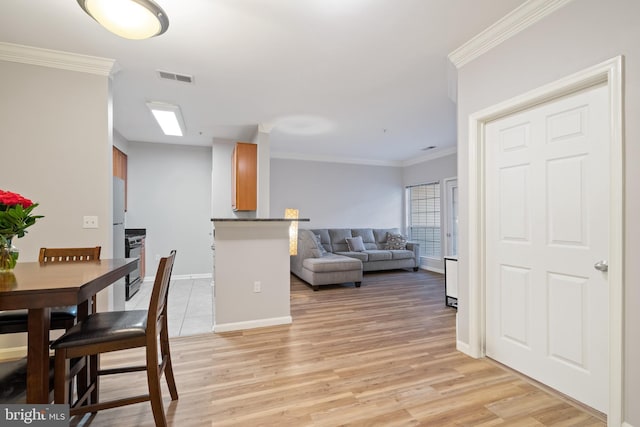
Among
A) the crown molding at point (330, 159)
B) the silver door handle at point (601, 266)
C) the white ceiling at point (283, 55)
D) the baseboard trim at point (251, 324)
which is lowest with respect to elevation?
the baseboard trim at point (251, 324)

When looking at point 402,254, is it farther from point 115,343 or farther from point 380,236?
point 115,343

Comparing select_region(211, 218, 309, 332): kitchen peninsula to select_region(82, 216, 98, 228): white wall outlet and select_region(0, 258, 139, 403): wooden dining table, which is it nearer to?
select_region(82, 216, 98, 228): white wall outlet

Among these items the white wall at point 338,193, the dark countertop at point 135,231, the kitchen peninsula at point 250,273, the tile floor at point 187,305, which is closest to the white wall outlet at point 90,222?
the kitchen peninsula at point 250,273

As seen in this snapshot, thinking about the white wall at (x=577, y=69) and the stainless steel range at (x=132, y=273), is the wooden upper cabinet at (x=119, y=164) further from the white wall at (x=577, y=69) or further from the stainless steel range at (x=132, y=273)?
the white wall at (x=577, y=69)

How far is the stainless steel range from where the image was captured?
4210 millimetres

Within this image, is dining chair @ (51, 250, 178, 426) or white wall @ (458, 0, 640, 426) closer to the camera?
dining chair @ (51, 250, 178, 426)

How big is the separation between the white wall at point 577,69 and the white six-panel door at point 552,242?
16 centimetres

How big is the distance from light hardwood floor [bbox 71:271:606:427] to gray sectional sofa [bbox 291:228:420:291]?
161 cm

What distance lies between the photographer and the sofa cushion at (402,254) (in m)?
6.27

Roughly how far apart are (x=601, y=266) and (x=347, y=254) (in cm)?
457

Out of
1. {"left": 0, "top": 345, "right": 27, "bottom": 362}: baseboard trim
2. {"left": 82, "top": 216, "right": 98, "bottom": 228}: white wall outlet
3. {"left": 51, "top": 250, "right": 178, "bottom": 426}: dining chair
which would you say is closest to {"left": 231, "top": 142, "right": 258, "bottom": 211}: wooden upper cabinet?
{"left": 82, "top": 216, "right": 98, "bottom": 228}: white wall outlet

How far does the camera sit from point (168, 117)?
4070mm

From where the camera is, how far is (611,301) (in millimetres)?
1604

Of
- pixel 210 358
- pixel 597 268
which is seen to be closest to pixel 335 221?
pixel 210 358
